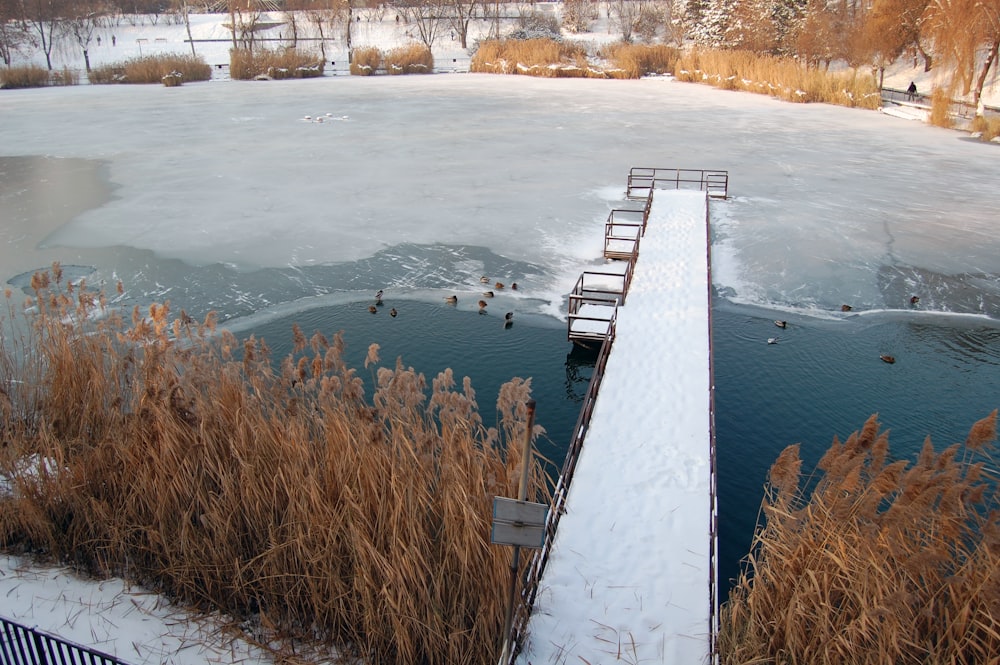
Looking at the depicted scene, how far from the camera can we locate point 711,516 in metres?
6.39

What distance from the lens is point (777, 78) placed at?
116ft

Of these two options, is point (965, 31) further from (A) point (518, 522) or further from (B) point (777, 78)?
(A) point (518, 522)

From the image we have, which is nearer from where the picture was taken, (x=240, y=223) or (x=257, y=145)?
→ (x=240, y=223)

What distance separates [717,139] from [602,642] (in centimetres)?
2337

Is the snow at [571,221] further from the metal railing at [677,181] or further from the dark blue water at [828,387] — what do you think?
the dark blue water at [828,387]

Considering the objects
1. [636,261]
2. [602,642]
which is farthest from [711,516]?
[636,261]

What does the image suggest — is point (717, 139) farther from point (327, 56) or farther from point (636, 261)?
point (327, 56)

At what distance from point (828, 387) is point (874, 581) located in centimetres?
659

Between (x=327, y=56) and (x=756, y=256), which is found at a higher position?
(x=327, y=56)

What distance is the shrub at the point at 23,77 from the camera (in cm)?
3962

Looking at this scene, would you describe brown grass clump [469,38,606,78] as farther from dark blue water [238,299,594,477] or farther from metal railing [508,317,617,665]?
metal railing [508,317,617,665]

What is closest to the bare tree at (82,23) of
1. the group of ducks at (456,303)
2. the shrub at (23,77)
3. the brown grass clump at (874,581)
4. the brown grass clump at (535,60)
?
the shrub at (23,77)

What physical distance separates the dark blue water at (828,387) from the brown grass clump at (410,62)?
39037mm

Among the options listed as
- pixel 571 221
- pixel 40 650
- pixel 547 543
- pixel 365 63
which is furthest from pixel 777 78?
pixel 40 650
